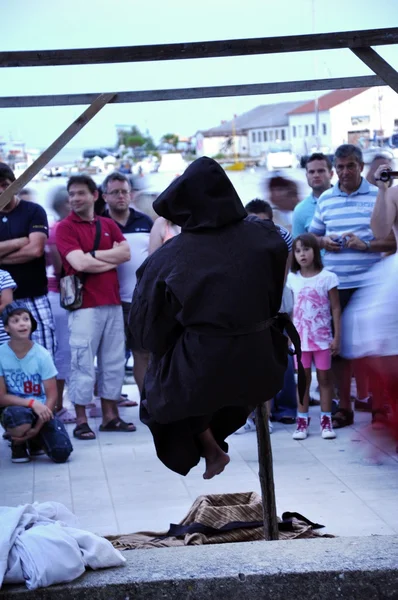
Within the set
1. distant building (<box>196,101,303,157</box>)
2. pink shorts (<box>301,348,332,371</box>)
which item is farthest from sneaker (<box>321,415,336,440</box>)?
distant building (<box>196,101,303,157</box>)

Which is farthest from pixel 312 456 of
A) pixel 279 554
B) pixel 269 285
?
pixel 269 285

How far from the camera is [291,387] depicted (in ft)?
26.2

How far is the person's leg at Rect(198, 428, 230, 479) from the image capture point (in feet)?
12.1

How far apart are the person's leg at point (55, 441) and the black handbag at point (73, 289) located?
1.02 metres

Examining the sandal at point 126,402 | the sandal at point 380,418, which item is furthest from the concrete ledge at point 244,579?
the sandal at point 126,402

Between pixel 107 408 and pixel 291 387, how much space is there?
4.91 feet

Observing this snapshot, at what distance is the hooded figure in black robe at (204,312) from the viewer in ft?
11.3

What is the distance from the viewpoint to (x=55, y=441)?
22.6 ft

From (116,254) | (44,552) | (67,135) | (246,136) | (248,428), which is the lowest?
(248,428)

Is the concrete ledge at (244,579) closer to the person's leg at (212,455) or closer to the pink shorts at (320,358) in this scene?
the person's leg at (212,455)

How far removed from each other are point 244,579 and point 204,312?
43.5 inches

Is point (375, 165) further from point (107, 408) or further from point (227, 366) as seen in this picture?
point (227, 366)

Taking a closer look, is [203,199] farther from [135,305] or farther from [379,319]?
[379,319]

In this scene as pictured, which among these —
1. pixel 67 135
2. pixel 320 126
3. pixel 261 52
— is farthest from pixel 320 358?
pixel 320 126
